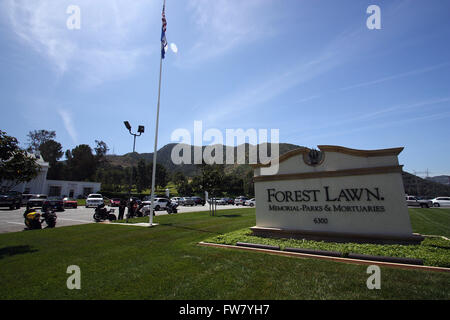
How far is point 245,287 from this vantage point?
4.00 m

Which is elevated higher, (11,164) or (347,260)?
(11,164)

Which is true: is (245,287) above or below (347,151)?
below

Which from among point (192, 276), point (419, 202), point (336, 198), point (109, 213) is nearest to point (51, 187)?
point (109, 213)

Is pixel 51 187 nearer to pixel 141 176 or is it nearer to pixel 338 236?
pixel 141 176

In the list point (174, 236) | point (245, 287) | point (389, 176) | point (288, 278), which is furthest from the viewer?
point (174, 236)

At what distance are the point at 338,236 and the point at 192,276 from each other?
536 cm

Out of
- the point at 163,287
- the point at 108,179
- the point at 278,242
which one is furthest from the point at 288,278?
the point at 108,179

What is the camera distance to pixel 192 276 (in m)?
4.59

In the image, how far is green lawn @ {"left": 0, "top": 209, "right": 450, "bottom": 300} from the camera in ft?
12.4

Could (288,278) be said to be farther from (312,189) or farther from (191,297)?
(312,189)

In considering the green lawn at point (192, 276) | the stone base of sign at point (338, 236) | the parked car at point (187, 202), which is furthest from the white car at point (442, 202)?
the parked car at point (187, 202)

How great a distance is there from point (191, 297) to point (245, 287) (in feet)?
3.43

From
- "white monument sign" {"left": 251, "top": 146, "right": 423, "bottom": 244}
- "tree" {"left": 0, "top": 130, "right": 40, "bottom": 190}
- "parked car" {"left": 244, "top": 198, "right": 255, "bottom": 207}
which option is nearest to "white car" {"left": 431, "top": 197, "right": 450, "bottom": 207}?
"parked car" {"left": 244, "top": 198, "right": 255, "bottom": 207}
